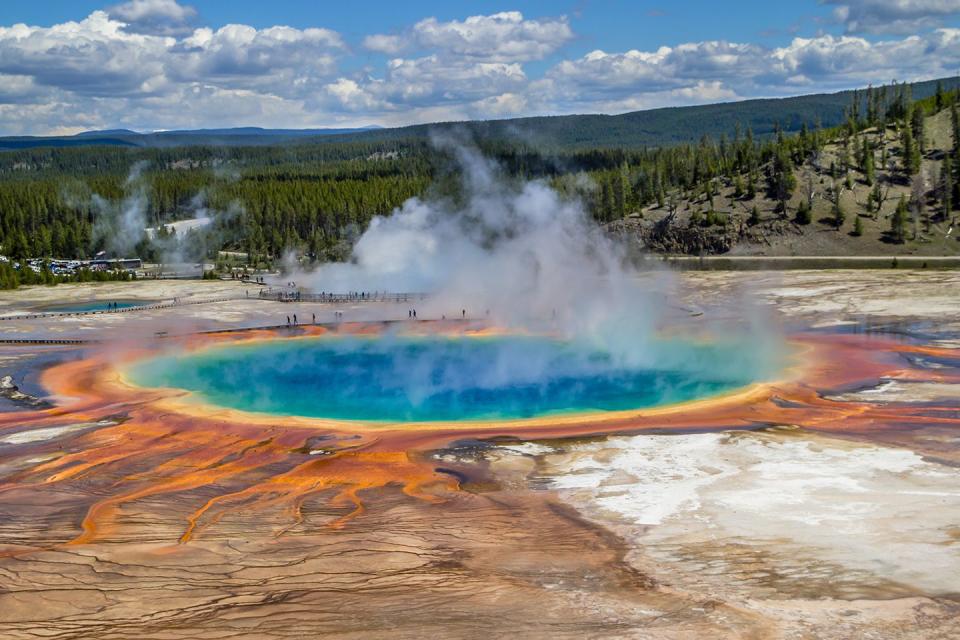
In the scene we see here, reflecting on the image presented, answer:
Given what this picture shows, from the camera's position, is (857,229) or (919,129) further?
(919,129)

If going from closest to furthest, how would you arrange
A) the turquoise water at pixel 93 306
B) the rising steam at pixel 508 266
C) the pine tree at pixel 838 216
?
1. the rising steam at pixel 508 266
2. the turquoise water at pixel 93 306
3. the pine tree at pixel 838 216

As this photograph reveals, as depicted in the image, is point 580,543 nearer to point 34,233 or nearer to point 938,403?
point 938,403

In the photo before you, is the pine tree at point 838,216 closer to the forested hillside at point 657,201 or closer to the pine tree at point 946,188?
the forested hillside at point 657,201

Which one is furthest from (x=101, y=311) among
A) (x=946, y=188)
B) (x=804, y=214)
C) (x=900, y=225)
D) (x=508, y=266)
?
(x=946, y=188)

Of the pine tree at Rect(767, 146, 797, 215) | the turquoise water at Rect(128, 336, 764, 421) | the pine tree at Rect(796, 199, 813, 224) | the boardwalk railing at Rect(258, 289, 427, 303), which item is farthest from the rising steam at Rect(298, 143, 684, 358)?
the pine tree at Rect(796, 199, 813, 224)

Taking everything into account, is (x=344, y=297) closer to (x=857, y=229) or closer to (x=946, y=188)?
(x=857, y=229)

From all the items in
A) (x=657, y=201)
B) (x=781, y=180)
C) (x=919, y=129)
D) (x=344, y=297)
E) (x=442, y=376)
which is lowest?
(x=442, y=376)

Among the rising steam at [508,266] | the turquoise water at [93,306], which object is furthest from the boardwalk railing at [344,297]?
the turquoise water at [93,306]

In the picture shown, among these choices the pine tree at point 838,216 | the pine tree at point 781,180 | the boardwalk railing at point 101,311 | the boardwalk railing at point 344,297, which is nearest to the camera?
the boardwalk railing at point 101,311
